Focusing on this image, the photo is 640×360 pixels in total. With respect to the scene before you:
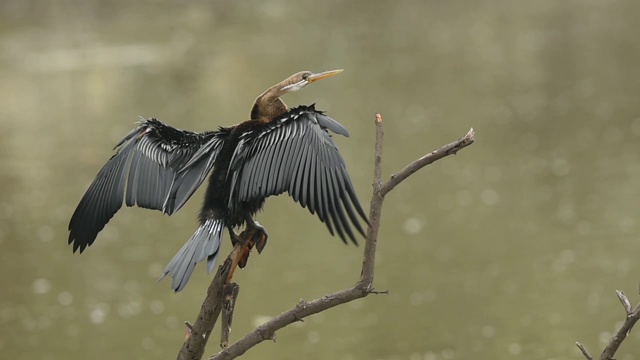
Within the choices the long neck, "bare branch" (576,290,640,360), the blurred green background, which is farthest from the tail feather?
the blurred green background

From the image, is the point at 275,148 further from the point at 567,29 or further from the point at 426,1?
the point at 426,1

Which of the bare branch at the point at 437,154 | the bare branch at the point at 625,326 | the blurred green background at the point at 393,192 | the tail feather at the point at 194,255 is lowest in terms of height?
the blurred green background at the point at 393,192

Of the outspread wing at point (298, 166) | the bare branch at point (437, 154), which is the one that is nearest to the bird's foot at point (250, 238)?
the outspread wing at point (298, 166)

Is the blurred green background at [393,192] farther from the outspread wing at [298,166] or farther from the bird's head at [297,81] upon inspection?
the outspread wing at [298,166]

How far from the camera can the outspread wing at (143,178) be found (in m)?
4.61

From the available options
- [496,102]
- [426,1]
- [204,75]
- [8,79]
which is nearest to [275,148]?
[496,102]

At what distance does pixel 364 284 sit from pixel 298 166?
640 millimetres

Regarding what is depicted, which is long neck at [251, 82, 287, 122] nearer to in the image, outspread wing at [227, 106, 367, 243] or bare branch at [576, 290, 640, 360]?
outspread wing at [227, 106, 367, 243]

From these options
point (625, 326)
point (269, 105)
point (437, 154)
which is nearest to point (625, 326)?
point (625, 326)

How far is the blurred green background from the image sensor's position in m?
9.37

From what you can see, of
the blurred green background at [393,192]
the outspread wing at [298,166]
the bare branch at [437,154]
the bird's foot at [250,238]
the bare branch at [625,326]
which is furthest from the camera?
the blurred green background at [393,192]

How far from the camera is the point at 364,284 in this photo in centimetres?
363

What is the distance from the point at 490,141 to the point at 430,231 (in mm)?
3177

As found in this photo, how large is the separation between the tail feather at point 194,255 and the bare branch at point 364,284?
159 mm
